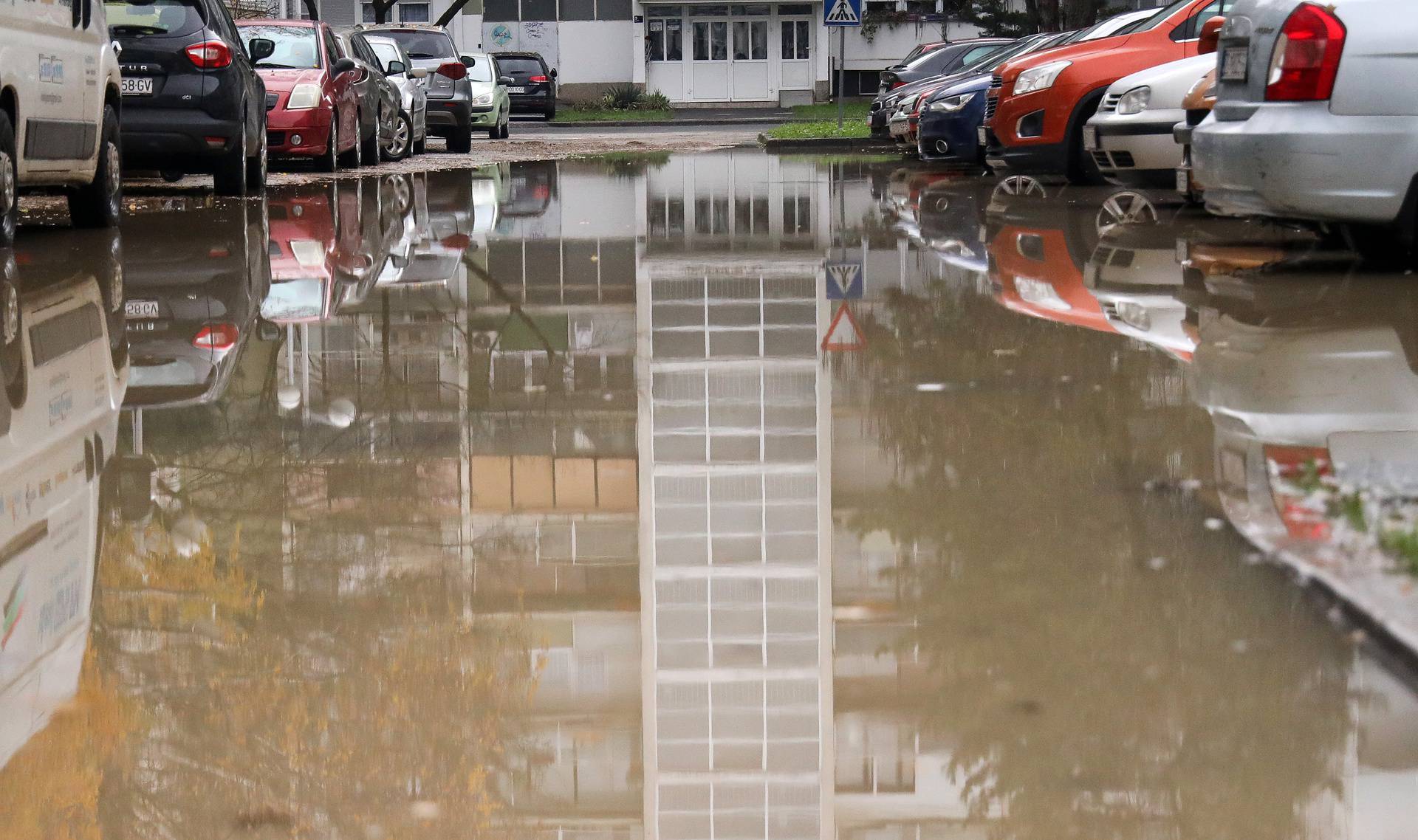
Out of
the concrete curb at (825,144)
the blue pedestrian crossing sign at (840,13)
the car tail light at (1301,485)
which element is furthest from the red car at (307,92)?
the car tail light at (1301,485)

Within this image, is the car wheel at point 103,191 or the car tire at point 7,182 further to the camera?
the car wheel at point 103,191

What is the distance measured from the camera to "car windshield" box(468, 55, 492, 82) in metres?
33.7

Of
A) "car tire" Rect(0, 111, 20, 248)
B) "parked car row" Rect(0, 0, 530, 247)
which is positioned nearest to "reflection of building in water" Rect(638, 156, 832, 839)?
"car tire" Rect(0, 111, 20, 248)

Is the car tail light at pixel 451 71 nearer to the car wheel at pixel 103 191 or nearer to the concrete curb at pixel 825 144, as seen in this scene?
the concrete curb at pixel 825 144

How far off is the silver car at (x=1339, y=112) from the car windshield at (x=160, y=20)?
30.7 feet

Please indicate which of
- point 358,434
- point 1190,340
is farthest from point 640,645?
point 1190,340

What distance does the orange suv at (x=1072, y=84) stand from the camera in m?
15.9

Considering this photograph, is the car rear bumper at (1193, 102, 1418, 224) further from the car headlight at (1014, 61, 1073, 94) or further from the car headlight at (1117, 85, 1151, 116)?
the car headlight at (1014, 61, 1073, 94)

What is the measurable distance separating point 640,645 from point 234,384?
3.32m

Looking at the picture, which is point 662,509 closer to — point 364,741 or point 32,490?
point 32,490

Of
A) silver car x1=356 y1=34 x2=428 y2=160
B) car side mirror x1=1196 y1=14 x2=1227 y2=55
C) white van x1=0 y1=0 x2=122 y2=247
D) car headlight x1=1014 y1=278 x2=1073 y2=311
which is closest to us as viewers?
car headlight x1=1014 y1=278 x2=1073 y2=311

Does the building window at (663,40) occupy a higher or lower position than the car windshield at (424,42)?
lower

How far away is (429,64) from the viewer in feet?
96.5

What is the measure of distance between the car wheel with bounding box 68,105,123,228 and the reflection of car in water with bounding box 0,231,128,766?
11.6 ft
